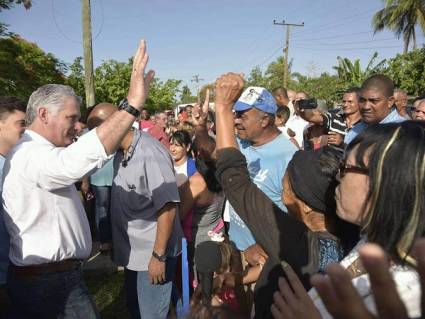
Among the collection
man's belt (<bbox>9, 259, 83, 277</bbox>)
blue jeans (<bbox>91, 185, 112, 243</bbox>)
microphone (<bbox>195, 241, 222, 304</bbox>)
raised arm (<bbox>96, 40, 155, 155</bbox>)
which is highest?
raised arm (<bbox>96, 40, 155, 155</bbox>)

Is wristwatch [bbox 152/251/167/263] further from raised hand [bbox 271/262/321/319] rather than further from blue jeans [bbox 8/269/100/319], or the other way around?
raised hand [bbox 271/262/321/319]

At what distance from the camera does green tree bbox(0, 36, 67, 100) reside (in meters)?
7.92

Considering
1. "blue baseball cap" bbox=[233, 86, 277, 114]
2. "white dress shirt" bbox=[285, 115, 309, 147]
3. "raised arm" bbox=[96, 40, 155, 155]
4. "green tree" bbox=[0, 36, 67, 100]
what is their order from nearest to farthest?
"raised arm" bbox=[96, 40, 155, 155]
"blue baseball cap" bbox=[233, 86, 277, 114]
"white dress shirt" bbox=[285, 115, 309, 147]
"green tree" bbox=[0, 36, 67, 100]

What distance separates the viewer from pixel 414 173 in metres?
0.93

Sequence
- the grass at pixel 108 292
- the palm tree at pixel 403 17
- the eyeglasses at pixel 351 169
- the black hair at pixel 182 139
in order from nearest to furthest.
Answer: the eyeglasses at pixel 351 169, the grass at pixel 108 292, the black hair at pixel 182 139, the palm tree at pixel 403 17

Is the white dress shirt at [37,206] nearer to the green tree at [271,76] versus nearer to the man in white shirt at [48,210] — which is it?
the man in white shirt at [48,210]

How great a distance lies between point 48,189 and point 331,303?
171cm

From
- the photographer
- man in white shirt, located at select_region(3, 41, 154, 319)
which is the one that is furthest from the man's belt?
the photographer

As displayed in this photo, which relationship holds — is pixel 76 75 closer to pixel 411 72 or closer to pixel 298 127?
pixel 298 127

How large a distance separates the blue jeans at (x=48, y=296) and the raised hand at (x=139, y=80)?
106 cm

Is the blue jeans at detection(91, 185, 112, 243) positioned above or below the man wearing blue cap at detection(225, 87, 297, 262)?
below

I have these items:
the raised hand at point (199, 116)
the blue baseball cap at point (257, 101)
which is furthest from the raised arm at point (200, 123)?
the blue baseball cap at point (257, 101)

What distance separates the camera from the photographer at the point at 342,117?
194 inches

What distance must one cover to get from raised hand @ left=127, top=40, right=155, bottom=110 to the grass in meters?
2.58
